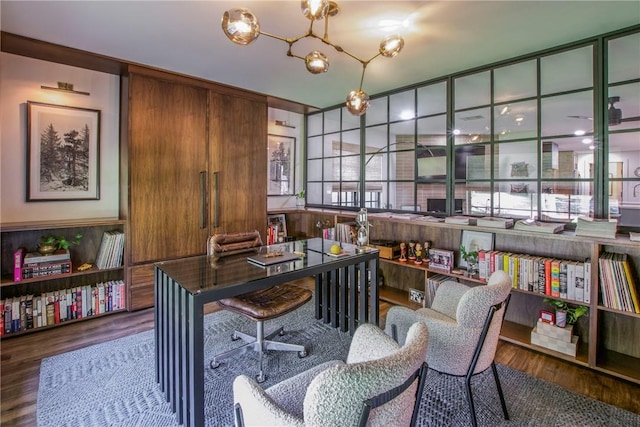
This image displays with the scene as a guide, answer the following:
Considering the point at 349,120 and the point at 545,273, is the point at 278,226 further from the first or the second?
the point at 545,273

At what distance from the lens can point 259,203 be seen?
13.4ft

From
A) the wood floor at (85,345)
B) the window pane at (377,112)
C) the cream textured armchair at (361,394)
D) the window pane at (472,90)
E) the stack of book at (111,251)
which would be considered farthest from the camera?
the window pane at (377,112)

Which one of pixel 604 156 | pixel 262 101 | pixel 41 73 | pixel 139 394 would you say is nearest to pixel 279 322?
pixel 139 394

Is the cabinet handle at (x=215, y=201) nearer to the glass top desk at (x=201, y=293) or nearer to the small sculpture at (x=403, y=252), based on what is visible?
the glass top desk at (x=201, y=293)

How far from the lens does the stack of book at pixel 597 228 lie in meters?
2.13

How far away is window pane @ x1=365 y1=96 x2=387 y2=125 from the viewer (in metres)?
3.84

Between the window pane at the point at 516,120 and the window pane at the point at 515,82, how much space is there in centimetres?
8

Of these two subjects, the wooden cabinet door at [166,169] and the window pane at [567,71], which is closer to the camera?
the window pane at [567,71]

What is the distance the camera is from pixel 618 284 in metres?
2.10

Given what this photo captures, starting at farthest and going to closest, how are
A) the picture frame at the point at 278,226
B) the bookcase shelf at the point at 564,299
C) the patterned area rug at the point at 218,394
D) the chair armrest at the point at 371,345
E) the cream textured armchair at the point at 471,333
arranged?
the picture frame at the point at 278,226
the bookcase shelf at the point at 564,299
the patterned area rug at the point at 218,394
the cream textured armchair at the point at 471,333
the chair armrest at the point at 371,345

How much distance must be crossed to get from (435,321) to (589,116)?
2.18m

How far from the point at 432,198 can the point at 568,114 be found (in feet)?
4.38

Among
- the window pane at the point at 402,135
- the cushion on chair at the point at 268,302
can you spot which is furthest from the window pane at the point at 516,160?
the cushion on chair at the point at 268,302

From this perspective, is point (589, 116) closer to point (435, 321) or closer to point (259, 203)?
point (435, 321)
